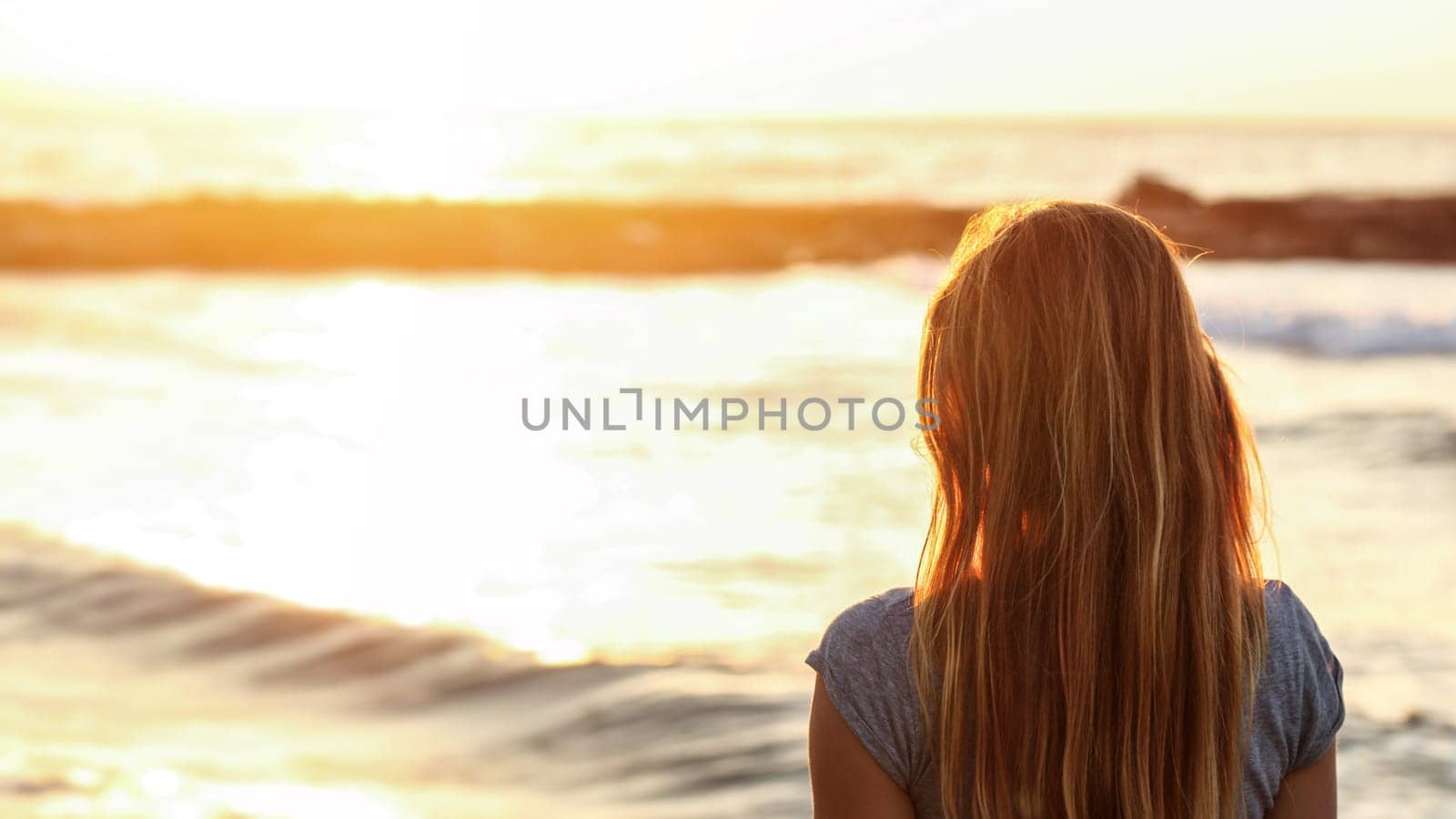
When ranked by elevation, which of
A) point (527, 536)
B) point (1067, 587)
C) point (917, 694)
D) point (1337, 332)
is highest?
point (1067, 587)

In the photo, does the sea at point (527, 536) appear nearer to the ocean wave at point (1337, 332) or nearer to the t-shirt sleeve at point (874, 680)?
the ocean wave at point (1337, 332)

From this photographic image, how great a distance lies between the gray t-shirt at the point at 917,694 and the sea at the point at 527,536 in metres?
0.33

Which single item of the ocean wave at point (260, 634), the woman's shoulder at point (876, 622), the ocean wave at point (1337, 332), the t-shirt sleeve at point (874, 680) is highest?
the woman's shoulder at point (876, 622)

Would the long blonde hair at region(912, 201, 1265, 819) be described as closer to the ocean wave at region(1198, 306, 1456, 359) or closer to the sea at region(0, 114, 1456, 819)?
the sea at region(0, 114, 1456, 819)

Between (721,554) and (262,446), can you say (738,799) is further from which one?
(262,446)

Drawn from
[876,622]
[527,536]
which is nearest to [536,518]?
[527,536]

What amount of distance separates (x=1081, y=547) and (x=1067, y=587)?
Answer: 5cm

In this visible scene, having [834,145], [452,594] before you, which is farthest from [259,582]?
[834,145]

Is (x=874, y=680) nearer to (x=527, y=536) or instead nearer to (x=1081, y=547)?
(x=1081, y=547)

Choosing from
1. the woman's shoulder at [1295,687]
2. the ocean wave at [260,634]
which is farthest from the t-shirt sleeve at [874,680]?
the ocean wave at [260,634]

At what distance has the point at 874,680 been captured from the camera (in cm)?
143

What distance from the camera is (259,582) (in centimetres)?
502

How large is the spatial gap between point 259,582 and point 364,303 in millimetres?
10028

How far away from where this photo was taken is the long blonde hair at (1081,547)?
1393mm
